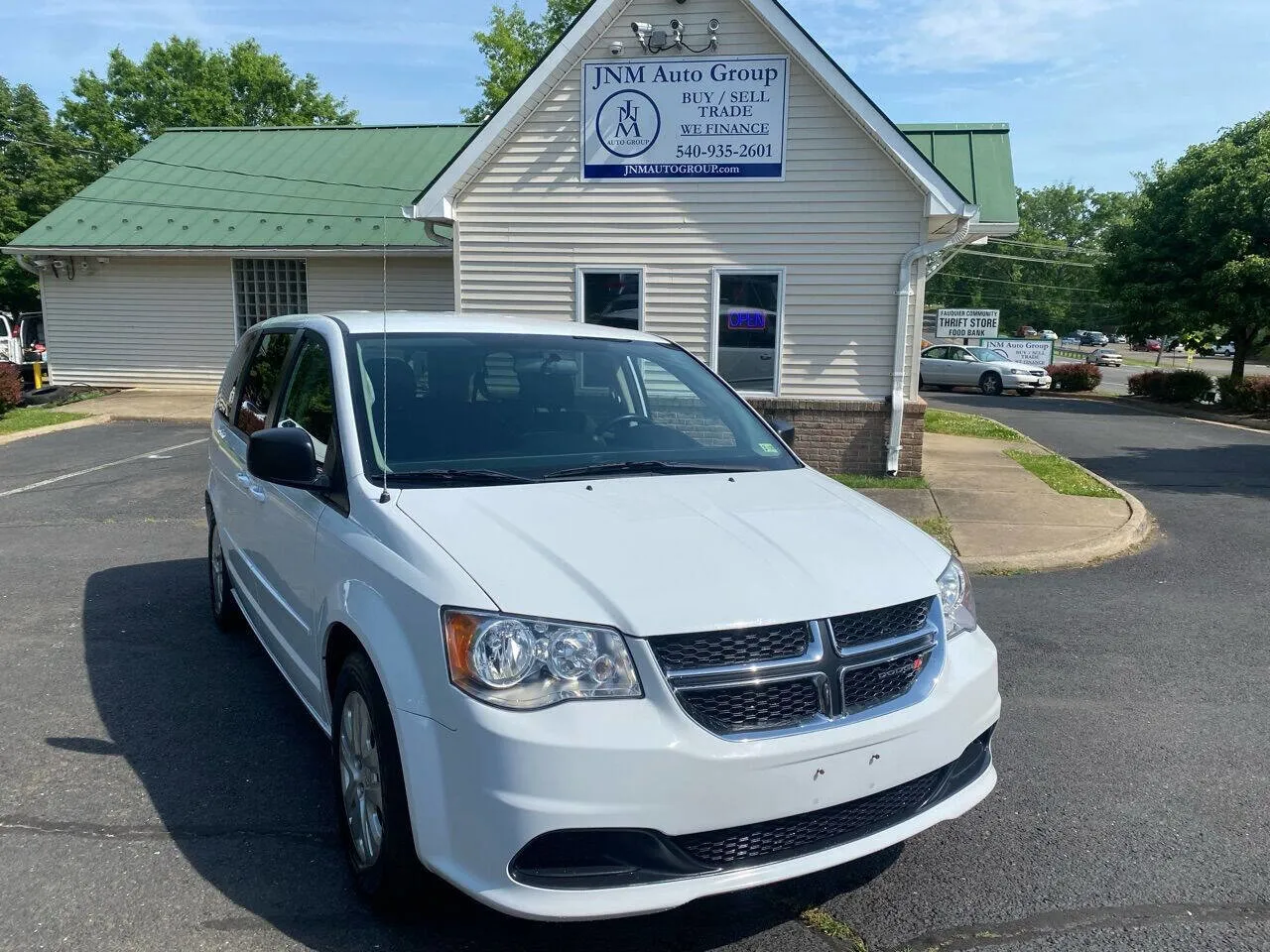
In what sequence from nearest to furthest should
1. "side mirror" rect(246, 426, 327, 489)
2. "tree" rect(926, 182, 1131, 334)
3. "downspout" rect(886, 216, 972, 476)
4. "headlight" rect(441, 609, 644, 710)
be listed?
"headlight" rect(441, 609, 644, 710), "side mirror" rect(246, 426, 327, 489), "downspout" rect(886, 216, 972, 476), "tree" rect(926, 182, 1131, 334)

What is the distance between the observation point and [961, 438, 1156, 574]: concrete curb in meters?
7.36

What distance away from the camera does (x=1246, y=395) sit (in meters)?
21.4

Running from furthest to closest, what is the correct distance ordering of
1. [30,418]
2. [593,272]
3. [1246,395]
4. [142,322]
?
[1246,395] → [142,322] → [30,418] → [593,272]

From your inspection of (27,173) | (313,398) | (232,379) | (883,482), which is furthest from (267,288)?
(27,173)

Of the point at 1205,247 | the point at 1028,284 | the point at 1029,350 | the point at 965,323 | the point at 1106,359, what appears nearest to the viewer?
the point at 1205,247

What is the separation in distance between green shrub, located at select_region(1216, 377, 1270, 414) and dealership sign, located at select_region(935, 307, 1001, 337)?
970cm

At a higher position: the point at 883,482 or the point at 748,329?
the point at 748,329

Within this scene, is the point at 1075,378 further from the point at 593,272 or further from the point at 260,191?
the point at 260,191

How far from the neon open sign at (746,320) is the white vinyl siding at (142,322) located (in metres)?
11.1

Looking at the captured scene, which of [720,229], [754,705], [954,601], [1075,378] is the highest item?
[720,229]

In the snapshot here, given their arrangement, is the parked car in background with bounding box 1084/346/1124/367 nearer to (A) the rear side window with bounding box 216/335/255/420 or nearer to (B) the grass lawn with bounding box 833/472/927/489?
(B) the grass lawn with bounding box 833/472/927/489

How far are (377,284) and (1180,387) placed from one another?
20.1 m

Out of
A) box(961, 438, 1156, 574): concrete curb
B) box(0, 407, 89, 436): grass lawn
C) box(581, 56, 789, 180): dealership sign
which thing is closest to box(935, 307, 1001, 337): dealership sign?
box(581, 56, 789, 180): dealership sign

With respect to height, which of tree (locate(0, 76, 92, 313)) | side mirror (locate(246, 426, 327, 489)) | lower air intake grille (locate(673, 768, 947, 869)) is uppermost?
tree (locate(0, 76, 92, 313))
